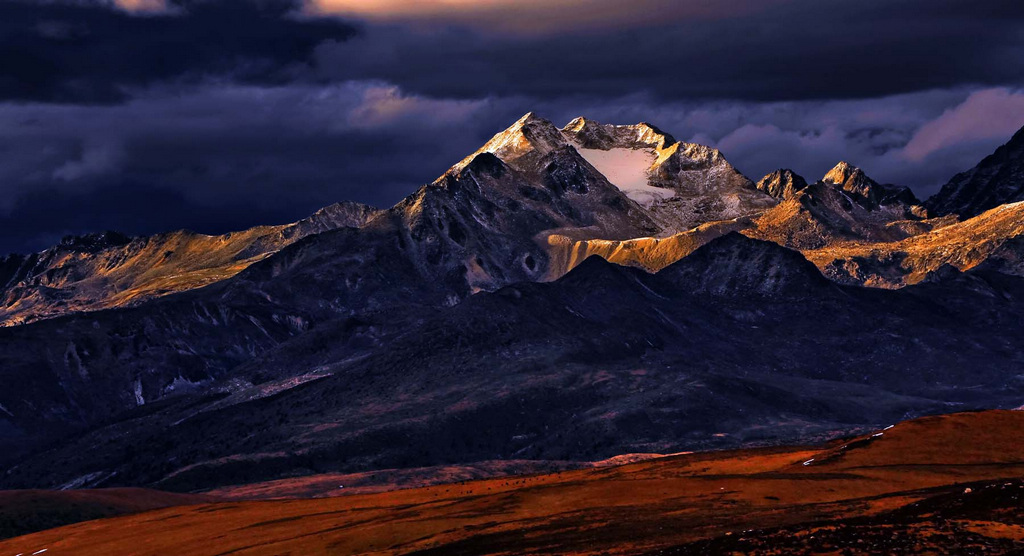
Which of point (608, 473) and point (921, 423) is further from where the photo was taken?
point (608, 473)

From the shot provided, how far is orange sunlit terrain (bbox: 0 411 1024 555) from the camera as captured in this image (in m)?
83.4

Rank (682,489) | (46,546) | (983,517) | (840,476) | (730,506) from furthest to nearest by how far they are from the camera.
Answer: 1. (46,546)
2. (682,489)
3. (840,476)
4. (730,506)
5. (983,517)

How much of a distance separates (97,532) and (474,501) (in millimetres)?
56956

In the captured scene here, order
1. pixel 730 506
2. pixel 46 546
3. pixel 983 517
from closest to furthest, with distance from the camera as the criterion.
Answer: pixel 983 517, pixel 730 506, pixel 46 546

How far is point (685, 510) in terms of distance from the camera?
104 metres

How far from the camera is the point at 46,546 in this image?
152 m

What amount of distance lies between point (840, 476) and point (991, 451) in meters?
18.1

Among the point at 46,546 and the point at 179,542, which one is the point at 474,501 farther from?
the point at 46,546

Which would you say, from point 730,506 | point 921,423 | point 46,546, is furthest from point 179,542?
point 921,423

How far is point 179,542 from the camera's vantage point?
443 ft

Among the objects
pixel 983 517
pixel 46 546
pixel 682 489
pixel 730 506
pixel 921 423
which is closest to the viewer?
pixel 983 517

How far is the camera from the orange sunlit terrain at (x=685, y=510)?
83.4 meters

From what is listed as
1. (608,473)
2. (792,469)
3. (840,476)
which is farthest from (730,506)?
(608,473)

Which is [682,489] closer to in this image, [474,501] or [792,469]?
[792,469]
